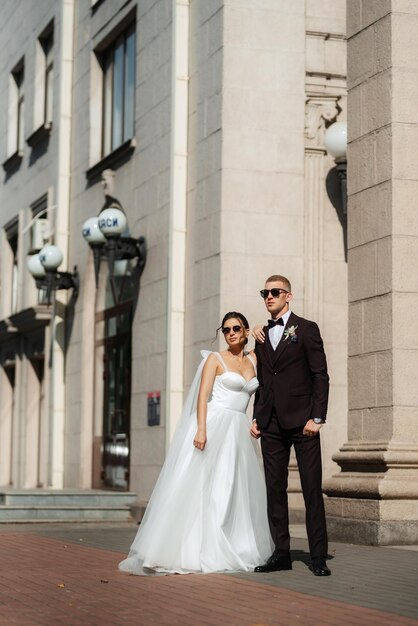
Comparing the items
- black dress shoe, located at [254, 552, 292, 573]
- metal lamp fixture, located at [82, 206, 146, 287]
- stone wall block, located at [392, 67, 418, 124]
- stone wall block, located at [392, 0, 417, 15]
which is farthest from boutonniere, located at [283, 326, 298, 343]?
metal lamp fixture, located at [82, 206, 146, 287]

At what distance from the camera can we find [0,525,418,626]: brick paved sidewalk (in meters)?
6.96

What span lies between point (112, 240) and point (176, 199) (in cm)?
133

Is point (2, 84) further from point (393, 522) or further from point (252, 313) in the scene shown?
point (393, 522)

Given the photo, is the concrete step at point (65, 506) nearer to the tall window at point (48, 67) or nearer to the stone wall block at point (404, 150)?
the stone wall block at point (404, 150)

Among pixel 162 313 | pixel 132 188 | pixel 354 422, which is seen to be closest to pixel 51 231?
pixel 132 188

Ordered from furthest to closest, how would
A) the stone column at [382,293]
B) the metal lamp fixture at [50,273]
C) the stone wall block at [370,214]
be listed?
the metal lamp fixture at [50,273] < the stone wall block at [370,214] < the stone column at [382,293]

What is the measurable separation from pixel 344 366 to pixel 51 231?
8467 millimetres

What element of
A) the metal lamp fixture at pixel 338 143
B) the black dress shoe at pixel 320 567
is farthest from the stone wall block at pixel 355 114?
the black dress shoe at pixel 320 567

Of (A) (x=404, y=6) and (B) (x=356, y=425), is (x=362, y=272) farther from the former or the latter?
(A) (x=404, y=6)

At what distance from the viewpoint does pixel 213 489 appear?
Answer: 972 cm

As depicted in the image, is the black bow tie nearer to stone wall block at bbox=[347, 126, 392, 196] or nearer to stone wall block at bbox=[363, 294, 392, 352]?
stone wall block at bbox=[363, 294, 392, 352]

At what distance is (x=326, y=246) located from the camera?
53.6 feet

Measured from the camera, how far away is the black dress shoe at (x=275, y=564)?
930cm

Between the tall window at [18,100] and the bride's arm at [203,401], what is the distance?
18439 millimetres
